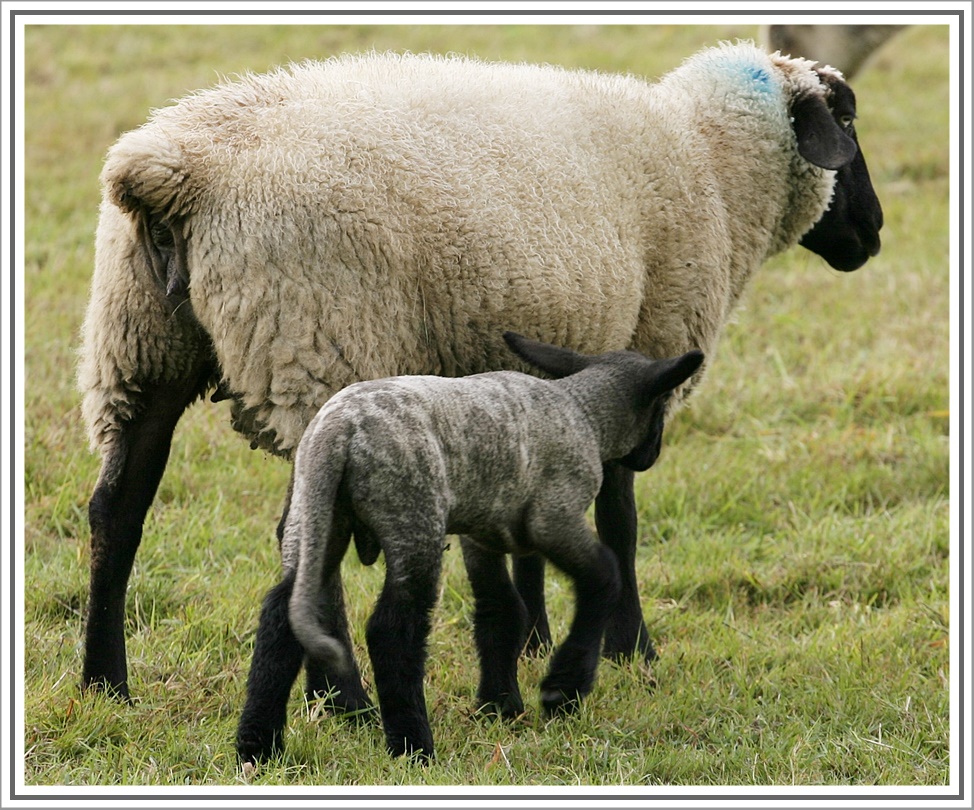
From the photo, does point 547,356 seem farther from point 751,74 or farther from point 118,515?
point 751,74

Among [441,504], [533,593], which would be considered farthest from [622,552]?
[441,504]

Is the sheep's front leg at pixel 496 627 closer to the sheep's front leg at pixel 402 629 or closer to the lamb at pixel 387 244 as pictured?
the lamb at pixel 387 244

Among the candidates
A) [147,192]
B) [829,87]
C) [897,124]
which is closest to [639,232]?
[829,87]

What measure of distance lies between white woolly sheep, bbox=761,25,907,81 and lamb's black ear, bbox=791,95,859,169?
354 centimetres

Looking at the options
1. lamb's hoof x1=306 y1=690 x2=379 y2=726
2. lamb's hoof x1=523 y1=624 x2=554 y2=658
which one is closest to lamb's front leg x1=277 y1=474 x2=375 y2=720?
lamb's hoof x1=306 y1=690 x2=379 y2=726

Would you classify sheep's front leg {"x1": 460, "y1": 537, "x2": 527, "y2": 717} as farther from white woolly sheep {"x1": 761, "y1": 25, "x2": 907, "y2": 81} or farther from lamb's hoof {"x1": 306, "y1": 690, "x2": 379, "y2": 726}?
white woolly sheep {"x1": 761, "y1": 25, "x2": 907, "y2": 81}

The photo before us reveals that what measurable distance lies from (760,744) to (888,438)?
2.86 metres

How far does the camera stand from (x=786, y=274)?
8.67 m

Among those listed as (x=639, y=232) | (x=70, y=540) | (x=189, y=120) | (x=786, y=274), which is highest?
(x=189, y=120)

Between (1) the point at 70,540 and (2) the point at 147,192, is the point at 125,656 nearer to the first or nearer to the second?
(1) the point at 70,540

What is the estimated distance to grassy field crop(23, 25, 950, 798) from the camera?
3.84m

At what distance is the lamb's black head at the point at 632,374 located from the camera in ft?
12.6

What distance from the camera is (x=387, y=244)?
3.72 meters

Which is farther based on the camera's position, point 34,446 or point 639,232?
point 34,446
